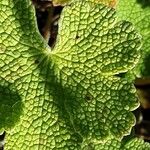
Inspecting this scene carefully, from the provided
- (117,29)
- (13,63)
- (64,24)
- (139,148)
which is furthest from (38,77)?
(139,148)

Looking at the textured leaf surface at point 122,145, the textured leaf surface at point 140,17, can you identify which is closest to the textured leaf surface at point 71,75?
the textured leaf surface at point 122,145

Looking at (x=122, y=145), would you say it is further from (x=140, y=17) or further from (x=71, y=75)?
(x=140, y=17)

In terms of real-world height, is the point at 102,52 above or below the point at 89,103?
above

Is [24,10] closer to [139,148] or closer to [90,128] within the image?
[90,128]

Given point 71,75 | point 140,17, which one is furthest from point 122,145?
point 140,17

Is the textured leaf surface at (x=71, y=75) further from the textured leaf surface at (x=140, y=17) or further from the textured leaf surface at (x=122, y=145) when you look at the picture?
the textured leaf surface at (x=140, y=17)

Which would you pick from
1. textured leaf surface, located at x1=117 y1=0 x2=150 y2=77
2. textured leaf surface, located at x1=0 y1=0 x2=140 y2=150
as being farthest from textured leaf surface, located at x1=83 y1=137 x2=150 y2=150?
textured leaf surface, located at x1=117 y1=0 x2=150 y2=77
